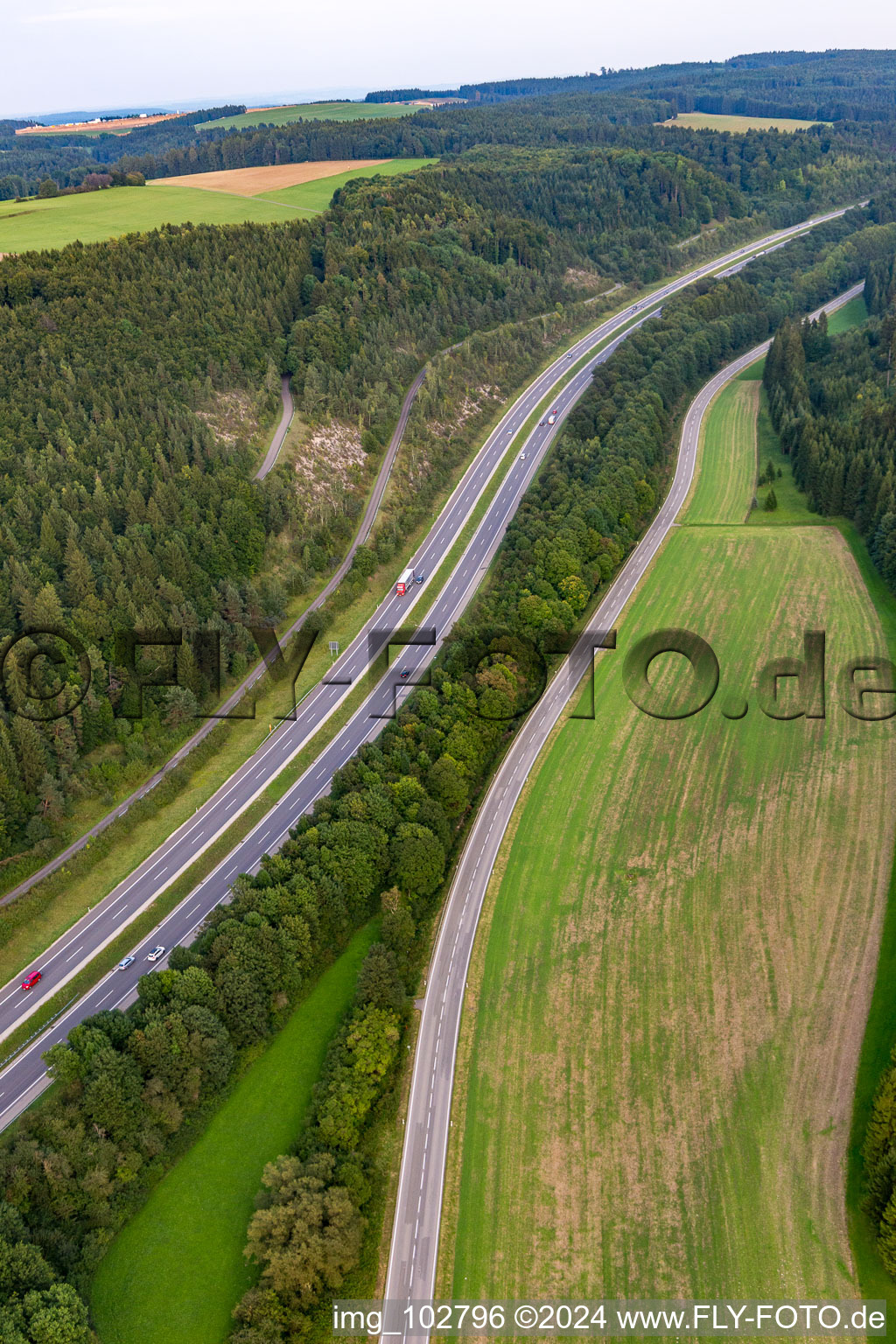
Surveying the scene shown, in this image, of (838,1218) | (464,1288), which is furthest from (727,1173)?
(464,1288)

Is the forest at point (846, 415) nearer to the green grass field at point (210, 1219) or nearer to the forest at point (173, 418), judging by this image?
the forest at point (173, 418)

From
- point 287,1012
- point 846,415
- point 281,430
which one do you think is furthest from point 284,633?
point 846,415

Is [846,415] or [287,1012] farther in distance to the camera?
[846,415]

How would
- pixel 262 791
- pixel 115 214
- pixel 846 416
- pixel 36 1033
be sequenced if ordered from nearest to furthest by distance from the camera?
Result: pixel 36 1033 → pixel 262 791 → pixel 846 416 → pixel 115 214

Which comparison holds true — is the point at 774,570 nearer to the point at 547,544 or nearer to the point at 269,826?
the point at 547,544

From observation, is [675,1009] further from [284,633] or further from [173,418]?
[173,418]

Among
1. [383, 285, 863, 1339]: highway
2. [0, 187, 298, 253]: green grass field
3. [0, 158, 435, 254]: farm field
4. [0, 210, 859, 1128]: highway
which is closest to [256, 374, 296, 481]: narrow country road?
[0, 210, 859, 1128]: highway

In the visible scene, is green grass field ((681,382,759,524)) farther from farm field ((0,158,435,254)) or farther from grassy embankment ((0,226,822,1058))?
farm field ((0,158,435,254))

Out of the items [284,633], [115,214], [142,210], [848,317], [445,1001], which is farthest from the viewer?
[848,317]
